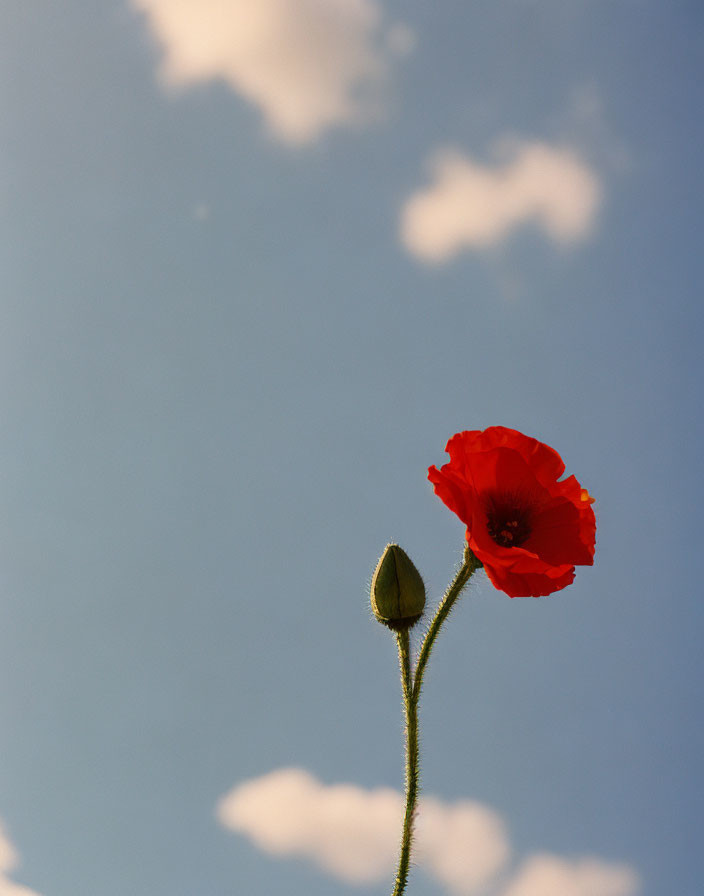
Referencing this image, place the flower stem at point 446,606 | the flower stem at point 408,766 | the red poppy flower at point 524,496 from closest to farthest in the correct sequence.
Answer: the flower stem at point 408,766, the flower stem at point 446,606, the red poppy flower at point 524,496

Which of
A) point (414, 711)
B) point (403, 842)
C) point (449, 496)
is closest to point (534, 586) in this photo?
point (449, 496)

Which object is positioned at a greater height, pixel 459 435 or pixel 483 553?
pixel 459 435

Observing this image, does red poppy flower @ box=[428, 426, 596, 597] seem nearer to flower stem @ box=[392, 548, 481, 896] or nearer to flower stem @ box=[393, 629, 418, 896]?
flower stem @ box=[392, 548, 481, 896]

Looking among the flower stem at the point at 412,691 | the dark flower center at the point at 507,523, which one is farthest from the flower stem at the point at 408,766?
the dark flower center at the point at 507,523

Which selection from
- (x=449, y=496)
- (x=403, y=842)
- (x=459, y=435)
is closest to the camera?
(x=403, y=842)

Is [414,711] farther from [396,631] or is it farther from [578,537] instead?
[578,537]

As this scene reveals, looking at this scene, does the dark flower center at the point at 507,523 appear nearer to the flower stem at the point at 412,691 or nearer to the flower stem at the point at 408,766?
the flower stem at the point at 412,691
